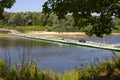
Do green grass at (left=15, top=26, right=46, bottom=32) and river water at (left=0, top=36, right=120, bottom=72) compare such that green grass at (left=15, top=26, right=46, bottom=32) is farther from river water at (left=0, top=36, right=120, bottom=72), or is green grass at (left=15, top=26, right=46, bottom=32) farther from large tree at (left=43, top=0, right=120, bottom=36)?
large tree at (left=43, top=0, right=120, bottom=36)

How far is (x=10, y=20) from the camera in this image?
12056 centimetres

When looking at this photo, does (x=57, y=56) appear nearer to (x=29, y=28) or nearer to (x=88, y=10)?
(x=88, y=10)

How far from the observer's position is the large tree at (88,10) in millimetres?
7895

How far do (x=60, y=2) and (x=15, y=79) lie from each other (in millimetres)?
2321

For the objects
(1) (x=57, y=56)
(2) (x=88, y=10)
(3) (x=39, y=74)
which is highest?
(2) (x=88, y=10)

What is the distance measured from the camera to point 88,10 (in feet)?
26.7

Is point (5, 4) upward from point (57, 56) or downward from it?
upward

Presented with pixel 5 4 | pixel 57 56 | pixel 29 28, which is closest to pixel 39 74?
pixel 5 4

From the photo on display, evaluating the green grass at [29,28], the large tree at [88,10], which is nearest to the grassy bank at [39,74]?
the large tree at [88,10]

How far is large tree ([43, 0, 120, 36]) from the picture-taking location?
7895 mm

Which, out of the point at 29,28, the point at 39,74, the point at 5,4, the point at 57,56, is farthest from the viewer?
the point at 29,28

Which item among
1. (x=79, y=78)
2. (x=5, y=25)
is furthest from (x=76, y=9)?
(x=5, y=25)

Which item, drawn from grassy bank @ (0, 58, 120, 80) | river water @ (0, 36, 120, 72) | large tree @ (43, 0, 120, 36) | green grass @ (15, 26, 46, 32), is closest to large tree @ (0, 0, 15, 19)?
large tree @ (43, 0, 120, 36)

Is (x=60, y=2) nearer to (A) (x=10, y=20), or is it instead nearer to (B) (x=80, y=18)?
(B) (x=80, y=18)
